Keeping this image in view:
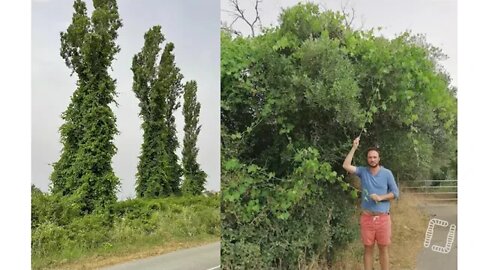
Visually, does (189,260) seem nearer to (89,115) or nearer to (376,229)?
(89,115)

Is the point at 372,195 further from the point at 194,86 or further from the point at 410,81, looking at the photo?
the point at 194,86

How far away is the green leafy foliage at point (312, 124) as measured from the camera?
255 inches

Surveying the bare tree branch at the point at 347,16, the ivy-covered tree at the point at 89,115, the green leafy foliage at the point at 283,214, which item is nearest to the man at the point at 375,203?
the green leafy foliage at the point at 283,214

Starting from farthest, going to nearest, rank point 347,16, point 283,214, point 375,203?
point 283,214, point 347,16, point 375,203

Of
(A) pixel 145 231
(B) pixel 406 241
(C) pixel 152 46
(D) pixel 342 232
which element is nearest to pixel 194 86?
(C) pixel 152 46

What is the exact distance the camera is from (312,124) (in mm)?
6668

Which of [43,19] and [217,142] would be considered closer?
[43,19]

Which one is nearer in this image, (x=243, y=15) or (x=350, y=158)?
→ (x=350, y=158)

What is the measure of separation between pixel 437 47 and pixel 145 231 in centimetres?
306

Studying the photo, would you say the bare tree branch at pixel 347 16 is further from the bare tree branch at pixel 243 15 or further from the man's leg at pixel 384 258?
the man's leg at pixel 384 258

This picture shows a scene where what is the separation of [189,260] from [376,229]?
5.77ft

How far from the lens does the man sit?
6.45 metres

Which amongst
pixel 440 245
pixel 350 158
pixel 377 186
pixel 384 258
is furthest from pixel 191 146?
pixel 440 245
